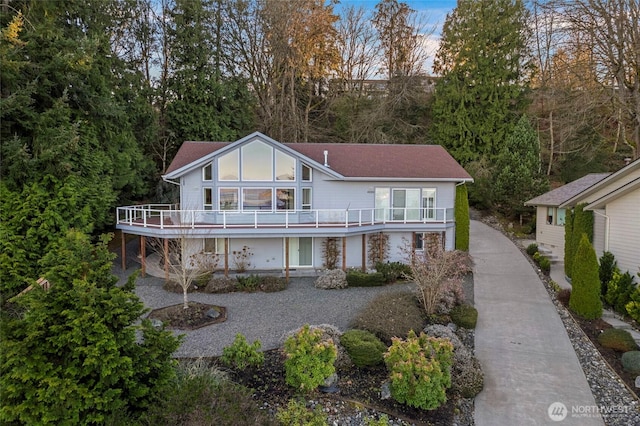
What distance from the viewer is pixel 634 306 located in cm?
Answer: 1179

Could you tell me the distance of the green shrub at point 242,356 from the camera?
8688mm

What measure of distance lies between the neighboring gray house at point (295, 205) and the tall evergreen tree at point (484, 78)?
40.5ft

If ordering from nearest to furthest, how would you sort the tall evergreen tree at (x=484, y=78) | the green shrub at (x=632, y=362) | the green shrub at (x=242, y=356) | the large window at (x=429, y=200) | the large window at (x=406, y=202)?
the green shrub at (x=242, y=356)
the green shrub at (x=632, y=362)
the large window at (x=406, y=202)
the large window at (x=429, y=200)
the tall evergreen tree at (x=484, y=78)

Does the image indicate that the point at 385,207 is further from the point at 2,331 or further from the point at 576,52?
the point at 2,331

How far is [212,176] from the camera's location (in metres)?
17.9

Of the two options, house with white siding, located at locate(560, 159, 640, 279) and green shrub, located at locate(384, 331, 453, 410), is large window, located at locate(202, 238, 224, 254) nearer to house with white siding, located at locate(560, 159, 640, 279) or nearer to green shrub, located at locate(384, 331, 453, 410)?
green shrub, located at locate(384, 331, 453, 410)

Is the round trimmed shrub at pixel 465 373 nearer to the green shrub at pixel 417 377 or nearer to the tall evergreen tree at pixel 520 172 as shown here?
the green shrub at pixel 417 377

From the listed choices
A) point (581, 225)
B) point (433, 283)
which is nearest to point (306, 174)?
point (433, 283)

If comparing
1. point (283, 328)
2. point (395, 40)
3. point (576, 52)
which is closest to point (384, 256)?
point (283, 328)

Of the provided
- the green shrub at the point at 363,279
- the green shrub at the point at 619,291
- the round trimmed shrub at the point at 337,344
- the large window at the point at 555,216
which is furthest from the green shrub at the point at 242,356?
the large window at the point at 555,216

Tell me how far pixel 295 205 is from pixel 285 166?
1.91m

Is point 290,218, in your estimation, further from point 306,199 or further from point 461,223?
point 461,223

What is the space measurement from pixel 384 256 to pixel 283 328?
9.00m

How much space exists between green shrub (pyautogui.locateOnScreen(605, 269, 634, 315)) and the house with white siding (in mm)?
517
